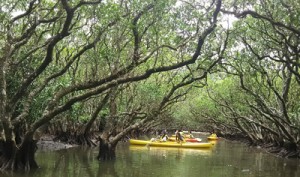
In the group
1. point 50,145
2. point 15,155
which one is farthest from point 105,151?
point 50,145

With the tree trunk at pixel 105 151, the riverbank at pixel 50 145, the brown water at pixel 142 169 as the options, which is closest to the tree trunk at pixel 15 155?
the brown water at pixel 142 169

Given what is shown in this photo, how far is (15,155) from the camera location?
13844 mm

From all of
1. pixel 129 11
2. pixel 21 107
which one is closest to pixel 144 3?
pixel 129 11

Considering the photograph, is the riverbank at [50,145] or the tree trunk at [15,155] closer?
the tree trunk at [15,155]

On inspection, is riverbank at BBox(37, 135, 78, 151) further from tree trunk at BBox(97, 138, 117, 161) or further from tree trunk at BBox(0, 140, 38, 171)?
tree trunk at BBox(0, 140, 38, 171)

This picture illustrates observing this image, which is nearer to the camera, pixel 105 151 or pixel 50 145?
pixel 105 151

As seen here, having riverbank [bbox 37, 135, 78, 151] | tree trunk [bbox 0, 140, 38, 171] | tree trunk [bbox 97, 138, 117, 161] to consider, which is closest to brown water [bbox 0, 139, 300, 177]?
tree trunk [bbox 97, 138, 117, 161]

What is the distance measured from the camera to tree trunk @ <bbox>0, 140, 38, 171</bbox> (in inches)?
538

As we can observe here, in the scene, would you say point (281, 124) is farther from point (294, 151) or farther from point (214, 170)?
point (214, 170)

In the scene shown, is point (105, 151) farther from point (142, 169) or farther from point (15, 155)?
point (15, 155)

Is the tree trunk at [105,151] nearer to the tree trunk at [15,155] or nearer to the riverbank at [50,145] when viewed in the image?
the tree trunk at [15,155]

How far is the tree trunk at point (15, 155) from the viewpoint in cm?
1366

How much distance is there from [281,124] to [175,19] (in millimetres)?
10825

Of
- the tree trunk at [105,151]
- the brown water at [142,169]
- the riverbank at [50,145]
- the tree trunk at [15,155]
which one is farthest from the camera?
the riverbank at [50,145]
